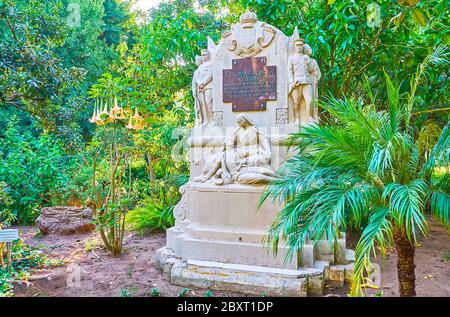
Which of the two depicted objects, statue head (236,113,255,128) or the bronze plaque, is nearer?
statue head (236,113,255,128)

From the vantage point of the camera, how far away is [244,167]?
472cm

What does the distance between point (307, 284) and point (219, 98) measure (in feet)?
10.1

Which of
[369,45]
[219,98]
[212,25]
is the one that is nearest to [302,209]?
[219,98]

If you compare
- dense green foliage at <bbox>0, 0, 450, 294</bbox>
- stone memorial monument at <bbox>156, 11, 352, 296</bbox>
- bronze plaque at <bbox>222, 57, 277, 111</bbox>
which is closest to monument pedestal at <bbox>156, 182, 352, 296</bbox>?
stone memorial monument at <bbox>156, 11, 352, 296</bbox>

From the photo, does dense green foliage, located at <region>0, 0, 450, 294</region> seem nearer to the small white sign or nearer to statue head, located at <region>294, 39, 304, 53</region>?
the small white sign

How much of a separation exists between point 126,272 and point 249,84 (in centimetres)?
346

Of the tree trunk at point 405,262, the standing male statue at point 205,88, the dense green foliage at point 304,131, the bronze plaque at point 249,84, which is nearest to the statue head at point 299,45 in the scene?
the bronze plaque at point 249,84

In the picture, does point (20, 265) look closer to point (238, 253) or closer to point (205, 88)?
point (238, 253)

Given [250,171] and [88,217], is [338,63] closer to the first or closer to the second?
[250,171]

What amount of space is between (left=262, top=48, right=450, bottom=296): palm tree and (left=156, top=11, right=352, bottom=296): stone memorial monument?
1283mm

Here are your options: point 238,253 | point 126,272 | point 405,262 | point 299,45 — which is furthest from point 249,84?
point 126,272

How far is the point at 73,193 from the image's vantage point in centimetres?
924

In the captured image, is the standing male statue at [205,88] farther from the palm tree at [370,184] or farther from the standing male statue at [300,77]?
the palm tree at [370,184]

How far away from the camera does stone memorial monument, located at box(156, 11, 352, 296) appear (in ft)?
A: 13.9
